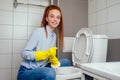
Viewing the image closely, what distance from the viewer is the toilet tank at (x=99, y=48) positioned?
5.40 ft

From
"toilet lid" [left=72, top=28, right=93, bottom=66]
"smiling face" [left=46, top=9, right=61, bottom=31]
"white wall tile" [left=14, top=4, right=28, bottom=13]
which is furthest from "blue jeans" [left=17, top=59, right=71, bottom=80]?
"white wall tile" [left=14, top=4, right=28, bottom=13]

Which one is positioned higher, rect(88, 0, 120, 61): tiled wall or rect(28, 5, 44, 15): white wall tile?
rect(28, 5, 44, 15): white wall tile

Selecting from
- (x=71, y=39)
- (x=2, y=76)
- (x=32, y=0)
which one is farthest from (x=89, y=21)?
(x=2, y=76)

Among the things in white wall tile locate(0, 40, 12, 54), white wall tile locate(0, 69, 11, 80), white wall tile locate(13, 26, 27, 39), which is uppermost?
white wall tile locate(13, 26, 27, 39)

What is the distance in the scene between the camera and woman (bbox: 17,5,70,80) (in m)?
1.17

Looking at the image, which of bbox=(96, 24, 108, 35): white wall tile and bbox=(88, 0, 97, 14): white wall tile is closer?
bbox=(96, 24, 108, 35): white wall tile

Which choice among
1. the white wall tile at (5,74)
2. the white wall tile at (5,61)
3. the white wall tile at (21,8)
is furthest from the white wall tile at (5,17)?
the white wall tile at (5,74)

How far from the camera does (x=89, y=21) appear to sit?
2.21 m

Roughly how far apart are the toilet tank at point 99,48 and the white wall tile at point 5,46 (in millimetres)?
1100

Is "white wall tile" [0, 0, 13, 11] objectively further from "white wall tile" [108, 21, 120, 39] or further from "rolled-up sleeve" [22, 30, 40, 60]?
"white wall tile" [108, 21, 120, 39]

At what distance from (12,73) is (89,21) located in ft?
4.38

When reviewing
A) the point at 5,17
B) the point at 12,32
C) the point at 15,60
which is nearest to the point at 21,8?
the point at 5,17

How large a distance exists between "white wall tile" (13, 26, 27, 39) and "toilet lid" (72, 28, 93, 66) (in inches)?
29.2

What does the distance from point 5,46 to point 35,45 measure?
33.2 inches
